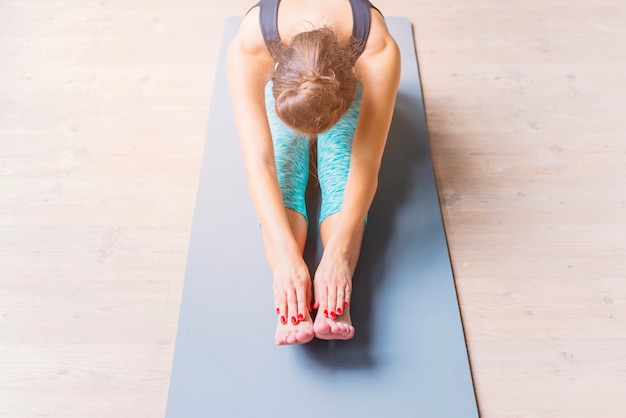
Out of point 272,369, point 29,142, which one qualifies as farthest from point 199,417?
point 29,142

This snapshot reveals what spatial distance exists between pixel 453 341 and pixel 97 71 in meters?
1.69

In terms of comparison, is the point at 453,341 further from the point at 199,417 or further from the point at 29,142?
the point at 29,142

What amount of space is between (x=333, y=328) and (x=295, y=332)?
0.32 feet

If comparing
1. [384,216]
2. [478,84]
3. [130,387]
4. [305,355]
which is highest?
[478,84]

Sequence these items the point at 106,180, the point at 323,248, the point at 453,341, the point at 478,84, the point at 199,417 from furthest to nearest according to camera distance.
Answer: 1. the point at 478,84
2. the point at 106,180
3. the point at 323,248
4. the point at 453,341
5. the point at 199,417

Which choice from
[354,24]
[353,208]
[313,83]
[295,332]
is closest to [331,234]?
[353,208]

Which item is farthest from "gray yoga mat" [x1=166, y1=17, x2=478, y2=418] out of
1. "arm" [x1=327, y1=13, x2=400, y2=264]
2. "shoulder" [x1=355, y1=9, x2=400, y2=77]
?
"shoulder" [x1=355, y1=9, x2=400, y2=77]

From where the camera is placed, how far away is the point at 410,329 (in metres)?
1.43

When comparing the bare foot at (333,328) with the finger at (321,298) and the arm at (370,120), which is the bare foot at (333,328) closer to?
the finger at (321,298)

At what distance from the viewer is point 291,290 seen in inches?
52.8

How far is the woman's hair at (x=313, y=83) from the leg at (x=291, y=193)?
0.30 meters

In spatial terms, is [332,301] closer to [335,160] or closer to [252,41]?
[335,160]

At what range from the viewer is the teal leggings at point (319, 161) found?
1.51 metres

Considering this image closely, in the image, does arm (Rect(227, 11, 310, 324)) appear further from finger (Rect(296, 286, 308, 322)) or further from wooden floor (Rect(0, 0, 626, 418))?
wooden floor (Rect(0, 0, 626, 418))
